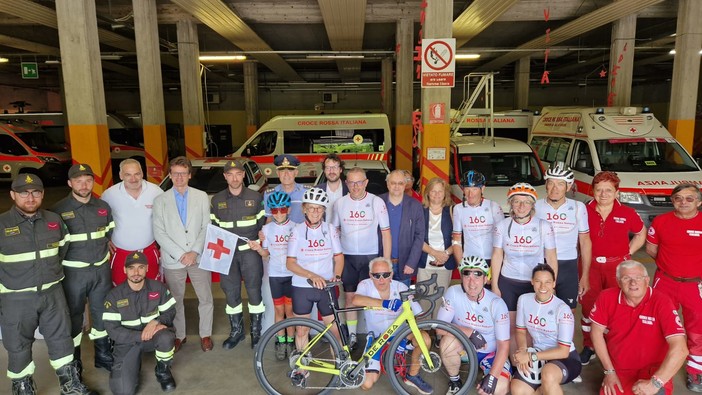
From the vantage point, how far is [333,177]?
477 centimetres

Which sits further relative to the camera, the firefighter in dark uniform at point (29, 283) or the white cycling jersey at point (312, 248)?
the white cycling jersey at point (312, 248)

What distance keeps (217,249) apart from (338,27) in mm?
9907

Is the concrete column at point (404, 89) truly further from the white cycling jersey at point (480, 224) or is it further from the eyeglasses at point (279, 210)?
the eyeglasses at point (279, 210)

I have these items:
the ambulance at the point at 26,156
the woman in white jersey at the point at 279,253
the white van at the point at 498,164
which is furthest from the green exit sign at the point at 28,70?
the woman in white jersey at the point at 279,253

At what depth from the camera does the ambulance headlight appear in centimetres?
763

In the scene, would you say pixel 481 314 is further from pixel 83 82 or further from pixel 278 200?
pixel 83 82

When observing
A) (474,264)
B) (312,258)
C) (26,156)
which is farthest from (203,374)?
(26,156)

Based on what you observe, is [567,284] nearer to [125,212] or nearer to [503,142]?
[125,212]

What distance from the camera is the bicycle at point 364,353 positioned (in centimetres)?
357

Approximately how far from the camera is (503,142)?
8.92 meters

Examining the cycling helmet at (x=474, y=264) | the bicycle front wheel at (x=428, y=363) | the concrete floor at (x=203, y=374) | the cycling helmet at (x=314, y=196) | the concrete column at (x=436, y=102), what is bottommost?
the concrete floor at (x=203, y=374)

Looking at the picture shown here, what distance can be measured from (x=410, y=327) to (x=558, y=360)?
3.64ft

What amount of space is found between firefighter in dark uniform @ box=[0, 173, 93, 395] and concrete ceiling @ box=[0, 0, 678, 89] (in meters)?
7.64

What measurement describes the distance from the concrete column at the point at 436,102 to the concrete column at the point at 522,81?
13.3 meters
